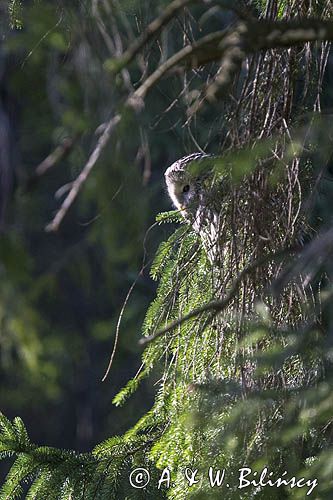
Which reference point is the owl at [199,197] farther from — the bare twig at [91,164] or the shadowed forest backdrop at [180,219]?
the bare twig at [91,164]

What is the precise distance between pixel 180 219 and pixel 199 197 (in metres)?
0.34

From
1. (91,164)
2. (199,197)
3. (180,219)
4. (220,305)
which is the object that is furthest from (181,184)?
(91,164)

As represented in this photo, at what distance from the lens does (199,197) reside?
2369mm

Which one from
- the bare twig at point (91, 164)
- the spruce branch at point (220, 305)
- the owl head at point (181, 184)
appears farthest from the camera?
the owl head at point (181, 184)

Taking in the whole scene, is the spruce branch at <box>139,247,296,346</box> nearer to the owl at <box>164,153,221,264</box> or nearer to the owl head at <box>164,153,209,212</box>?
the owl at <box>164,153,221,264</box>

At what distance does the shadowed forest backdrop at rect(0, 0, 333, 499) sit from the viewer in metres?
1.33

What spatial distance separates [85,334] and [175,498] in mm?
4857

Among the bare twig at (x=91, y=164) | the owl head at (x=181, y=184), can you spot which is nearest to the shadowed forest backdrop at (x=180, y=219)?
the bare twig at (x=91, y=164)

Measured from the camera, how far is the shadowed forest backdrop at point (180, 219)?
1.33 metres

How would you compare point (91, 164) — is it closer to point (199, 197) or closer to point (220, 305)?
point (220, 305)

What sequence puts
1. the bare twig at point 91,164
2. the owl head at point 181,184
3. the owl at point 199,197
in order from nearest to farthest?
the bare twig at point 91,164
the owl at point 199,197
the owl head at point 181,184

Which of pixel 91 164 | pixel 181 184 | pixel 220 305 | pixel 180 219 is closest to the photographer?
pixel 91 164

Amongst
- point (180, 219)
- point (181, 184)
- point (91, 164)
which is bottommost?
point (181, 184)

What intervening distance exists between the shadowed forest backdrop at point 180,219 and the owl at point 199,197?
0.04m
